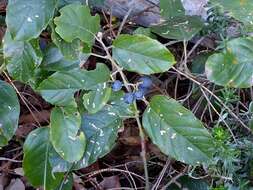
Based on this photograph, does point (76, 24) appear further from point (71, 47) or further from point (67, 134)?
point (67, 134)

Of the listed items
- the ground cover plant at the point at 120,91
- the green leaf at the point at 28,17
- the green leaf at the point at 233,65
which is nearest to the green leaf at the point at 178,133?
the ground cover plant at the point at 120,91

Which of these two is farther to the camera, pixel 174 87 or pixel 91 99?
pixel 174 87

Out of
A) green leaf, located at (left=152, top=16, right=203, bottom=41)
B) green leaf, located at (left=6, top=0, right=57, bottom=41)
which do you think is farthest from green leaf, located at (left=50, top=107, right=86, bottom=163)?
green leaf, located at (left=152, top=16, right=203, bottom=41)

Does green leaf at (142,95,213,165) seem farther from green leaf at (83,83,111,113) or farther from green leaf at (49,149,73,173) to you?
green leaf at (49,149,73,173)

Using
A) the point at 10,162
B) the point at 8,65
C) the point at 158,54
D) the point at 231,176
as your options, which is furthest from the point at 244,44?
the point at 10,162

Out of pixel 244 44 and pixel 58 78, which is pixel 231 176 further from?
pixel 58 78
